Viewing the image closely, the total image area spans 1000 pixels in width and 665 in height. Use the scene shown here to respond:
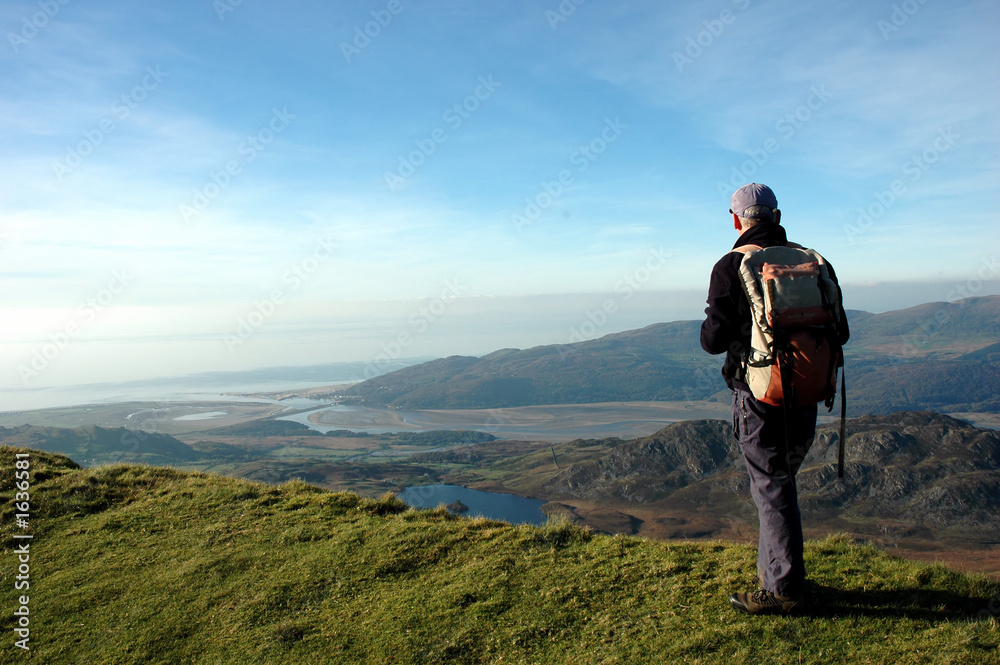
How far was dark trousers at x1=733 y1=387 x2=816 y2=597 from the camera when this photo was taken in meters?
5.20

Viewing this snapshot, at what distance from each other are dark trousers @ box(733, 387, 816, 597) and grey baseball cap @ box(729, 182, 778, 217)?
72.6 inches

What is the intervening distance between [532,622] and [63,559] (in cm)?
754

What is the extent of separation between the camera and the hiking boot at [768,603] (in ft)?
17.5

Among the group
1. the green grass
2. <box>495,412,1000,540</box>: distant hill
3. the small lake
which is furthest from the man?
<box>495,412,1000,540</box>: distant hill

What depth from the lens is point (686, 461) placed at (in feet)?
609

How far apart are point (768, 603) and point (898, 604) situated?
1.35 metres

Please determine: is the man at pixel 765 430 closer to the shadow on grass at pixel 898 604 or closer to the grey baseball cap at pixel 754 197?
the grey baseball cap at pixel 754 197

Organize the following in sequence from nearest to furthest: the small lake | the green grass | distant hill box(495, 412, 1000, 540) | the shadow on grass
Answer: the green grass, the shadow on grass, distant hill box(495, 412, 1000, 540), the small lake

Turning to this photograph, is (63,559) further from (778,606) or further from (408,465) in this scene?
(408,465)

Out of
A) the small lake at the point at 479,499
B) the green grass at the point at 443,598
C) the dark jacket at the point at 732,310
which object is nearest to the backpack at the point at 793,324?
the dark jacket at the point at 732,310

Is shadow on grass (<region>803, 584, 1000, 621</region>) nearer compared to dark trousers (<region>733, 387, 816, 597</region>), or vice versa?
dark trousers (<region>733, 387, 816, 597</region>)

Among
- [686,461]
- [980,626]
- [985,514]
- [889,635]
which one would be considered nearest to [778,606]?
[889,635]

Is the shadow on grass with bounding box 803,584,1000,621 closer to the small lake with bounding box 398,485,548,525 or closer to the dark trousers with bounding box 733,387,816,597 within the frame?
the dark trousers with bounding box 733,387,816,597

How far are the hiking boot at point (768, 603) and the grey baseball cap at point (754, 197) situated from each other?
374cm
